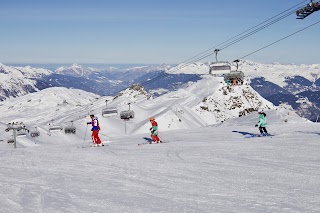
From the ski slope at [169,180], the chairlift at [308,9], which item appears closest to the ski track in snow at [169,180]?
the ski slope at [169,180]

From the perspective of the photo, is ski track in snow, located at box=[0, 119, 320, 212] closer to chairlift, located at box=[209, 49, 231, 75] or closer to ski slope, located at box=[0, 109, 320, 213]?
ski slope, located at box=[0, 109, 320, 213]

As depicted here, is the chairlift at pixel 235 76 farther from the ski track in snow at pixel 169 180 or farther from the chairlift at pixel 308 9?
the ski track in snow at pixel 169 180

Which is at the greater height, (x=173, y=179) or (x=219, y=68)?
(x=219, y=68)

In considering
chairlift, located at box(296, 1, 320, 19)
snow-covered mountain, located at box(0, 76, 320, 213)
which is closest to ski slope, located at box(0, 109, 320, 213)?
snow-covered mountain, located at box(0, 76, 320, 213)

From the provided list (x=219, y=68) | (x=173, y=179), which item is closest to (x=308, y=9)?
(x=219, y=68)

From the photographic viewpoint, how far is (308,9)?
30.2 meters

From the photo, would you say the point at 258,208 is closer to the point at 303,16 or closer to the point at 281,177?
the point at 281,177

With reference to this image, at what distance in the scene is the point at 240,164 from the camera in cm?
1670

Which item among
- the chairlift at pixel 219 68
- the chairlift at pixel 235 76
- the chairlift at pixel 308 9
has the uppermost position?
the chairlift at pixel 308 9

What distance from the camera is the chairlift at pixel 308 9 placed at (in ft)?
97.5

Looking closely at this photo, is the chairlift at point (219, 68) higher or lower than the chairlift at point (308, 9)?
lower

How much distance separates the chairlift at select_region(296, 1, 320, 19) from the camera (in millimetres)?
29731

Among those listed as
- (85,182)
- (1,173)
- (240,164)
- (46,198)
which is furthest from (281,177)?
(1,173)

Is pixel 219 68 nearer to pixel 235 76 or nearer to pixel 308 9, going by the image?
pixel 235 76
